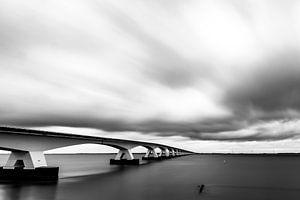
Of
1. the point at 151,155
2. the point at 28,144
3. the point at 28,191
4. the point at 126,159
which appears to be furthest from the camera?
the point at 151,155

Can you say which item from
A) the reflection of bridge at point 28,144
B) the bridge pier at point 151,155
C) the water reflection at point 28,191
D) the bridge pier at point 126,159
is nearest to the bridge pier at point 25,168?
the reflection of bridge at point 28,144

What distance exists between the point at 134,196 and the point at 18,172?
68.2 ft

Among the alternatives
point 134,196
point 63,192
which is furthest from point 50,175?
point 134,196

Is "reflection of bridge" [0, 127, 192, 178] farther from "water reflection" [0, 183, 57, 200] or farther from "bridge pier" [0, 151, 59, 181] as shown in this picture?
"water reflection" [0, 183, 57, 200]

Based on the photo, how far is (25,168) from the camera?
39.4m

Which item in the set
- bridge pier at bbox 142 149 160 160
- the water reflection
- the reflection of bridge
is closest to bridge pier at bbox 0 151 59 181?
→ the reflection of bridge

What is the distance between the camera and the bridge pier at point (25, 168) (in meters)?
38.6

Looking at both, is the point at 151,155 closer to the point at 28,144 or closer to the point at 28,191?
the point at 28,144

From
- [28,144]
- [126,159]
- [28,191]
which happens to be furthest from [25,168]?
[126,159]

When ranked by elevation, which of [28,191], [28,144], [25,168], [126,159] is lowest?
[28,191]

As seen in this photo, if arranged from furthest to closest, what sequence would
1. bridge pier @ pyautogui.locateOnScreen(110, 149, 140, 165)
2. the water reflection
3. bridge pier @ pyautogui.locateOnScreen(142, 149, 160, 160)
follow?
1. bridge pier @ pyautogui.locateOnScreen(142, 149, 160, 160)
2. bridge pier @ pyautogui.locateOnScreen(110, 149, 140, 165)
3. the water reflection

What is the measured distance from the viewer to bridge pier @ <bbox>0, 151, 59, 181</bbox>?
3856 centimetres

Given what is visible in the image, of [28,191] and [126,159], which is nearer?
[28,191]

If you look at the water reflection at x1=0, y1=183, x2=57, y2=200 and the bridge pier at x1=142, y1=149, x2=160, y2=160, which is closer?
the water reflection at x1=0, y1=183, x2=57, y2=200
